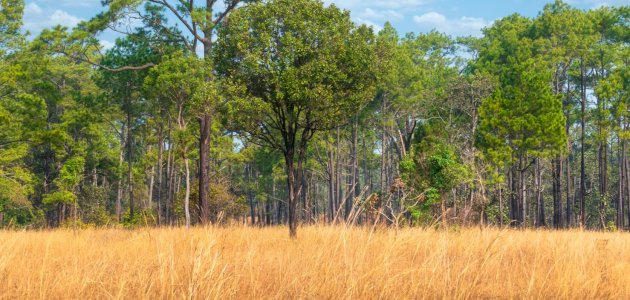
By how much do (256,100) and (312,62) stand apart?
1780 millimetres

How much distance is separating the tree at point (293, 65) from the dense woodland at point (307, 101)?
5cm

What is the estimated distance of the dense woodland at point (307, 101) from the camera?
14102 mm

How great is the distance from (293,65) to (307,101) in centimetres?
113

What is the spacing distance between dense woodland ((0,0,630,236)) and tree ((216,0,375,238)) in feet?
0.16

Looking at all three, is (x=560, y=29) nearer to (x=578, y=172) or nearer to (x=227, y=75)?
(x=578, y=172)

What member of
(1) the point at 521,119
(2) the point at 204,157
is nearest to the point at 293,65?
(2) the point at 204,157

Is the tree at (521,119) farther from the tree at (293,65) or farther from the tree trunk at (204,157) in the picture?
the tree at (293,65)

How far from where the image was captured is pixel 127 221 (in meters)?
Result: 34.6

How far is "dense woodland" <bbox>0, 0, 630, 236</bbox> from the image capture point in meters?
14.1

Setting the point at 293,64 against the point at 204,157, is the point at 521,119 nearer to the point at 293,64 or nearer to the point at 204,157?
the point at 204,157

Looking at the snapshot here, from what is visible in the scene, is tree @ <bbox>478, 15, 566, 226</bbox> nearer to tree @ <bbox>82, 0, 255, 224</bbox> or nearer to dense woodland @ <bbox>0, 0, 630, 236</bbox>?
dense woodland @ <bbox>0, 0, 630, 236</bbox>

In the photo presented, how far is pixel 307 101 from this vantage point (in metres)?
13.6

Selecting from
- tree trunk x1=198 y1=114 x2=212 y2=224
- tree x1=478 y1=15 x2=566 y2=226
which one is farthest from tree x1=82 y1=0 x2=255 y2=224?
tree x1=478 y1=15 x2=566 y2=226

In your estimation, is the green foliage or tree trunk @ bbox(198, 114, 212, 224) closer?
the green foliage
